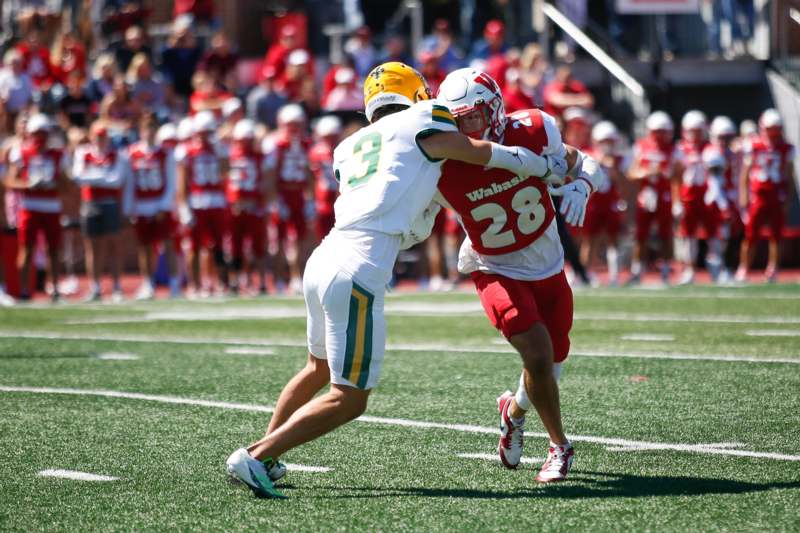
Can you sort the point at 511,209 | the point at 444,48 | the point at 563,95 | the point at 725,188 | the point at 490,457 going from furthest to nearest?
1. the point at 444,48
2. the point at 563,95
3. the point at 725,188
4. the point at 490,457
5. the point at 511,209

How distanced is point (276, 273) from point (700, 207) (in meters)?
5.09

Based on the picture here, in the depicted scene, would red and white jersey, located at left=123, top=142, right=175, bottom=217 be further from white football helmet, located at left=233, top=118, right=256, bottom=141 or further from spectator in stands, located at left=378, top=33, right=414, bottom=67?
spectator in stands, located at left=378, top=33, right=414, bottom=67

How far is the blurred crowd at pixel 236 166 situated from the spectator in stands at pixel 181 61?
0.06 ft

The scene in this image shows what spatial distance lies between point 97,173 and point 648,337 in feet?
24.5

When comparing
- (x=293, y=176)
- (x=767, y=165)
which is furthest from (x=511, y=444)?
(x=767, y=165)

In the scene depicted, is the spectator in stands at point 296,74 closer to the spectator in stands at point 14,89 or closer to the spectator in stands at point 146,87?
the spectator in stands at point 146,87

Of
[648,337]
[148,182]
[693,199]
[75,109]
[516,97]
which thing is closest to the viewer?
[648,337]

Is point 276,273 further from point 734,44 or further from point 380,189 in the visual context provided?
point 380,189

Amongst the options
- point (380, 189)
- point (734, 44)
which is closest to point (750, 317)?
point (380, 189)

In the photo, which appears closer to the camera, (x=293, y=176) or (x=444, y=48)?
(x=293, y=176)

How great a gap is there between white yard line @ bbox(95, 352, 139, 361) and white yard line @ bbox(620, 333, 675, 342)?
134 inches

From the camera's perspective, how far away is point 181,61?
19938mm

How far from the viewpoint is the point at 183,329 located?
11.6 meters

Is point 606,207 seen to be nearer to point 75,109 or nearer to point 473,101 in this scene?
point 75,109
